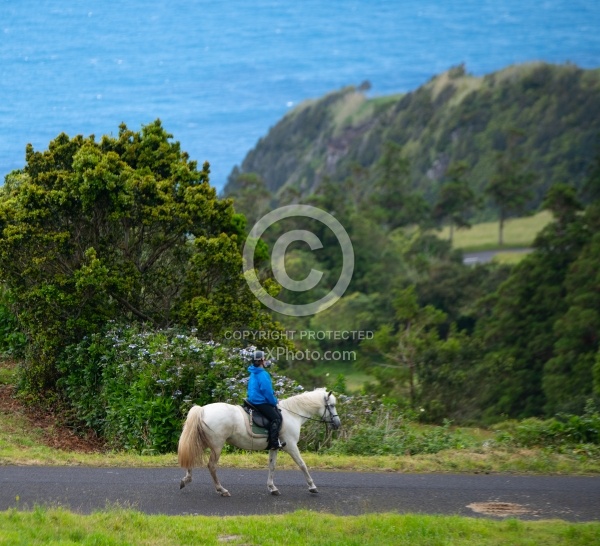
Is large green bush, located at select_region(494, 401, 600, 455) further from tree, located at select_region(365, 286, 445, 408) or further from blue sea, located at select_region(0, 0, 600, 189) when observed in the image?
tree, located at select_region(365, 286, 445, 408)

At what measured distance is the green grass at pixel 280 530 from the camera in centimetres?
1051

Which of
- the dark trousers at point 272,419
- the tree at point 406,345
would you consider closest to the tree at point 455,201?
the tree at point 406,345

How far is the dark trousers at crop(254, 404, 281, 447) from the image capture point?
1296 centimetres

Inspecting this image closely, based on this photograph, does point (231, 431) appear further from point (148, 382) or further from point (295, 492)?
point (148, 382)

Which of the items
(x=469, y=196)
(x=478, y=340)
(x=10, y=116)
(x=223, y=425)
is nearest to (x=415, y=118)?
(x=469, y=196)

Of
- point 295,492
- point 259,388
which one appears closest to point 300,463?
point 295,492

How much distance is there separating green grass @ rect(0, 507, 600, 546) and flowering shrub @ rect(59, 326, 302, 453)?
18.7 ft

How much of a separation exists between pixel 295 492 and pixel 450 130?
109571mm

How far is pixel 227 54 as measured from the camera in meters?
118

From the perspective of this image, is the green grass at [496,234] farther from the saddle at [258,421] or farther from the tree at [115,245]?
the saddle at [258,421]

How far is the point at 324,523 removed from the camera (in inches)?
440

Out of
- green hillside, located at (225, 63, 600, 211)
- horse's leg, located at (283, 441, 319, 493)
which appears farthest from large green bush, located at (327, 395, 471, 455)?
green hillside, located at (225, 63, 600, 211)

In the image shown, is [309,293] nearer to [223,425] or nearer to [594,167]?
[594,167]

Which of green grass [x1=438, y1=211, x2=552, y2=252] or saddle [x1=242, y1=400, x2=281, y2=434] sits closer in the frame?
saddle [x1=242, y1=400, x2=281, y2=434]
